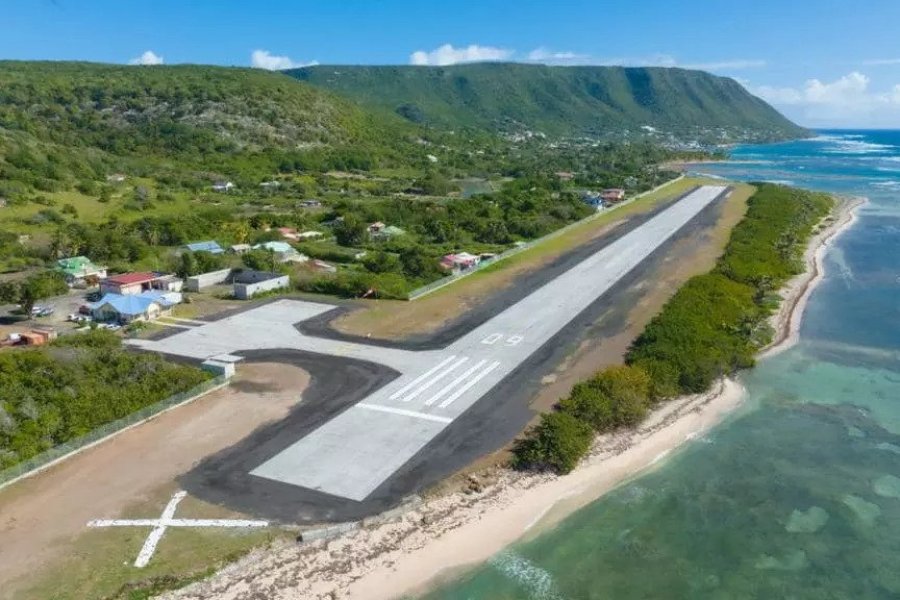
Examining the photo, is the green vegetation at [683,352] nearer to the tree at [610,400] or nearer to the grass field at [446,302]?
the tree at [610,400]

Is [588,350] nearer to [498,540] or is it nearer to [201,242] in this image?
[498,540]

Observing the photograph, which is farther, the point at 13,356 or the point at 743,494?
the point at 13,356

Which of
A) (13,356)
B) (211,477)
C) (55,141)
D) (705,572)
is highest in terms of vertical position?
(55,141)

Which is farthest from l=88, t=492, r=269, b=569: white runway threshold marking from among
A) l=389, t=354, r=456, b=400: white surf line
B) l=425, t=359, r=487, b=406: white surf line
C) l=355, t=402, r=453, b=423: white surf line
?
l=425, t=359, r=487, b=406: white surf line

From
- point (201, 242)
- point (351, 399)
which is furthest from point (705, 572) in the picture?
point (201, 242)

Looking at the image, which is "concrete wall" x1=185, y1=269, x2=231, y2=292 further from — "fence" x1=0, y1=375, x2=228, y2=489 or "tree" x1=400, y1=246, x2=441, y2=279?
"fence" x1=0, y1=375, x2=228, y2=489

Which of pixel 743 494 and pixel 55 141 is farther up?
pixel 55 141

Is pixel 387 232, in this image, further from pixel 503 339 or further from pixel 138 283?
pixel 503 339
